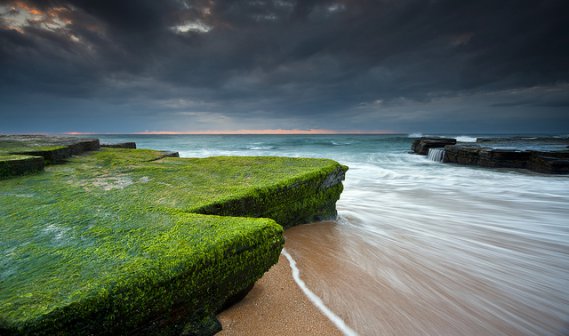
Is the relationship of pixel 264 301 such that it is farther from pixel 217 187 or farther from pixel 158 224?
pixel 217 187

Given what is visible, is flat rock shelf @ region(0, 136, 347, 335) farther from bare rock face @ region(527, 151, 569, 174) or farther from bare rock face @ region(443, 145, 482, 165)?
bare rock face @ region(443, 145, 482, 165)

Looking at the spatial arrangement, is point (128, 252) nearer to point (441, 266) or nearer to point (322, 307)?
point (322, 307)

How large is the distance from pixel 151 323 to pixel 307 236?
2.82 meters

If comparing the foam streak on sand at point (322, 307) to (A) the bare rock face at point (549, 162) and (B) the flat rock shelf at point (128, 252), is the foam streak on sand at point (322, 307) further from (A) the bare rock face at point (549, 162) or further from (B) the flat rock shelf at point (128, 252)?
(A) the bare rock face at point (549, 162)

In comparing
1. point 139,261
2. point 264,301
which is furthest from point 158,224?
point 264,301

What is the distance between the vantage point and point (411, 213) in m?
6.30

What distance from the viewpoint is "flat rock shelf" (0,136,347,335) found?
1.37m

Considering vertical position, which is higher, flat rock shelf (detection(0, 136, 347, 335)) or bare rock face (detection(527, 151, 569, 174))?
flat rock shelf (detection(0, 136, 347, 335))

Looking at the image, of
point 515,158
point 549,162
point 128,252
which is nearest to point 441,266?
point 128,252

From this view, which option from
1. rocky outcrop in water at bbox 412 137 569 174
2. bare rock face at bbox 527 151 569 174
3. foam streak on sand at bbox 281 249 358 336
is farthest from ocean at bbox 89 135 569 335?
rocky outcrop in water at bbox 412 137 569 174

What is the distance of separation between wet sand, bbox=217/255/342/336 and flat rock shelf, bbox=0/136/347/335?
0.12m

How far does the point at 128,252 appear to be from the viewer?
5.69 ft

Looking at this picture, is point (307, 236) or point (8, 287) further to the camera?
point (307, 236)

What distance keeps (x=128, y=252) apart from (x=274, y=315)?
48.7 inches
